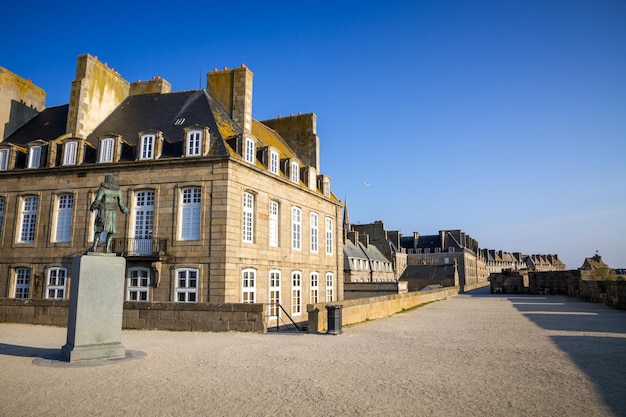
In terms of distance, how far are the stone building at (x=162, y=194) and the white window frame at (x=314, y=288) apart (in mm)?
64

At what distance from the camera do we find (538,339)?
38.6 ft

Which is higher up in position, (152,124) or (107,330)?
(152,124)

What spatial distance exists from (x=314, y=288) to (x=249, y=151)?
9291mm

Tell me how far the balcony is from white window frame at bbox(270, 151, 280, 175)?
668 cm

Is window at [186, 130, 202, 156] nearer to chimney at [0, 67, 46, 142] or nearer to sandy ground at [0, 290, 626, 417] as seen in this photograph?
sandy ground at [0, 290, 626, 417]

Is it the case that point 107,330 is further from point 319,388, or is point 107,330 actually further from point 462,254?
point 462,254

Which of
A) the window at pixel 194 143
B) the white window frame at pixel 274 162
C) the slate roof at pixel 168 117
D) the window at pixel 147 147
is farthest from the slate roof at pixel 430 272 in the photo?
the window at pixel 147 147

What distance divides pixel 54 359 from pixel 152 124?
51.9 feet

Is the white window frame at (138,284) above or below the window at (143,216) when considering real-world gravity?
below

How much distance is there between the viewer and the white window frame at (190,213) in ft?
62.2

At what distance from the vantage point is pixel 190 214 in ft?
62.8

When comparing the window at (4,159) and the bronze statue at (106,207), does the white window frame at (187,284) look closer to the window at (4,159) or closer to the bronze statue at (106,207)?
the bronze statue at (106,207)

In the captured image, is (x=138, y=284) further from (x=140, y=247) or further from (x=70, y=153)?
(x=70, y=153)

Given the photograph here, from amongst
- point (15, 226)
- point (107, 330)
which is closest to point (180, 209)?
point (15, 226)
